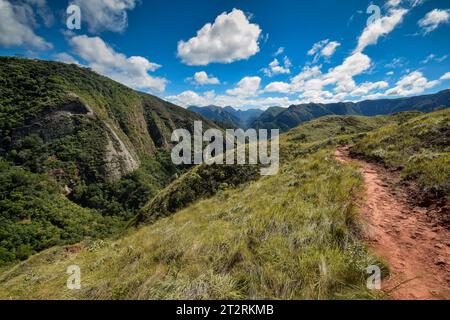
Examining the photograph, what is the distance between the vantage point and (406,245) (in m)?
4.37

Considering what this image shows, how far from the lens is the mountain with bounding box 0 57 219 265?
255 ft

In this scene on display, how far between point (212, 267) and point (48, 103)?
144 metres

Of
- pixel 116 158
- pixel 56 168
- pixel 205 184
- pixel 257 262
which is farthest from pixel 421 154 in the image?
pixel 56 168

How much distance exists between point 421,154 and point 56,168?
127 metres

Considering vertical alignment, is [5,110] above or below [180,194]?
Result: above

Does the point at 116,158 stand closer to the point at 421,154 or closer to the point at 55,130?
the point at 55,130

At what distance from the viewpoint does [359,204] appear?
6.08 m

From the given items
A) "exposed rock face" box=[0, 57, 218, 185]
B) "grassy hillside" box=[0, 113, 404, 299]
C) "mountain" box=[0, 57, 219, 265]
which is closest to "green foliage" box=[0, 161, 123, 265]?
"mountain" box=[0, 57, 219, 265]

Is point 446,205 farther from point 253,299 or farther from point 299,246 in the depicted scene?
point 253,299

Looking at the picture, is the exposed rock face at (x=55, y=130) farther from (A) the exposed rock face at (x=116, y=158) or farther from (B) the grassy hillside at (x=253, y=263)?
(B) the grassy hillside at (x=253, y=263)

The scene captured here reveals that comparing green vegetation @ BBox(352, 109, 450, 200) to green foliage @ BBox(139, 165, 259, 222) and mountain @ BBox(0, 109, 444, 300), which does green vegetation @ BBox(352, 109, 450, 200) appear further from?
green foliage @ BBox(139, 165, 259, 222)

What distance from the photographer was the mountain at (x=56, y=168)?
77.9 meters

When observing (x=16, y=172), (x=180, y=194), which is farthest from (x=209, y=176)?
(x=16, y=172)

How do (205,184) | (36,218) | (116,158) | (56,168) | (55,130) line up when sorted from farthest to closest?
(116,158) → (55,130) → (56,168) → (36,218) → (205,184)
